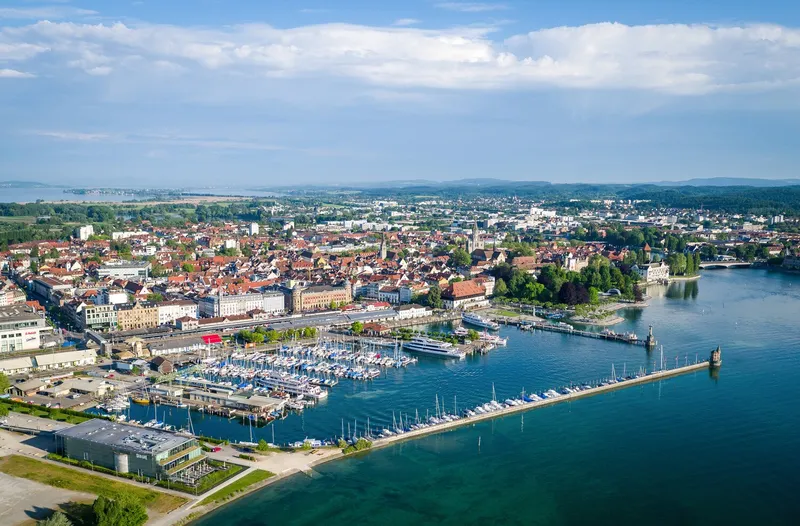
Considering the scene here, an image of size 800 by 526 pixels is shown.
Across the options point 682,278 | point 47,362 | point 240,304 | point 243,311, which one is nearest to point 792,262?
point 682,278

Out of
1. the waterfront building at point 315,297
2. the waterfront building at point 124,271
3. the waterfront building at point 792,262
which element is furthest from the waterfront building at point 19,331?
the waterfront building at point 792,262

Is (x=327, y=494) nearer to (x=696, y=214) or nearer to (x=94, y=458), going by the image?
(x=94, y=458)

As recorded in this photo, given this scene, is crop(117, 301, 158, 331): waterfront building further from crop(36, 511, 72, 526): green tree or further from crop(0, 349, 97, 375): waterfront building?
crop(36, 511, 72, 526): green tree

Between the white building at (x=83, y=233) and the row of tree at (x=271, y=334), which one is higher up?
the white building at (x=83, y=233)

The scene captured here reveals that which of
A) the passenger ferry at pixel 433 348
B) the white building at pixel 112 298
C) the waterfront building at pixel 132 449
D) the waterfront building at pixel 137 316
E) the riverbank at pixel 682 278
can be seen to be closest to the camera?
the waterfront building at pixel 132 449

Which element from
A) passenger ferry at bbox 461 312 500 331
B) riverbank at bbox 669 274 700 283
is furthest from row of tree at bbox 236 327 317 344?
riverbank at bbox 669 274 700 283

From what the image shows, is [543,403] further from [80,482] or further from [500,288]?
[500,288]

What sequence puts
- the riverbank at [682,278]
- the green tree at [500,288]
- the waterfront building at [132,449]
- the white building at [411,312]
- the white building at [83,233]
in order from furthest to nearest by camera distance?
the white building at [83,233]
the riverbank at [682,278]
the green tree at [500,288]
the white building at [411,312]
the waterfront building at [132,449]

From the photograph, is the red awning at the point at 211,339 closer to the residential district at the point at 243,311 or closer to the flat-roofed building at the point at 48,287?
the residential district at the point at 243,311
